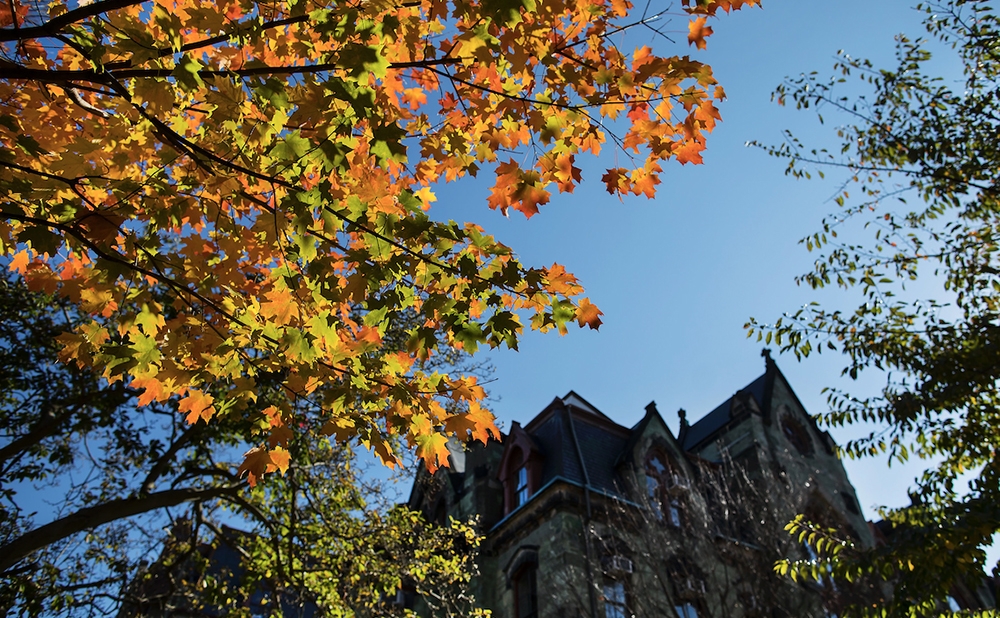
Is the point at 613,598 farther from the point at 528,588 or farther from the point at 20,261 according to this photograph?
the point at 20,261

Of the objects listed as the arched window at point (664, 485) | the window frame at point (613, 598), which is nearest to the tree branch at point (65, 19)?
the window frame at point (613, 598)

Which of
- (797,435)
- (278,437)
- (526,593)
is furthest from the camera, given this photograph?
(797,435)

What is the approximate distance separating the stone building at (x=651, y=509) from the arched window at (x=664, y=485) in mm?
47

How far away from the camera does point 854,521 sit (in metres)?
21.4

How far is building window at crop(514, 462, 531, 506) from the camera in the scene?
17462mm

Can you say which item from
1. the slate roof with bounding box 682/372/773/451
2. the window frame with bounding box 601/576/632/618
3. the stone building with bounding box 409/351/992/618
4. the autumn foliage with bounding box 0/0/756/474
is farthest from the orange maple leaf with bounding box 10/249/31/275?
the slate roof with bounding box 682/372/773/451

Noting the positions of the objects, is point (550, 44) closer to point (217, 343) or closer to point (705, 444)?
point (217, 343)

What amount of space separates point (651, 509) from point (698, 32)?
1132cm

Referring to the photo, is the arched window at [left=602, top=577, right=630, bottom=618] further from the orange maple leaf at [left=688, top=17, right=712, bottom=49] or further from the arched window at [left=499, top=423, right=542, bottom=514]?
the orange maple leaf at [left=688, top=17, right=712, bottom=49]

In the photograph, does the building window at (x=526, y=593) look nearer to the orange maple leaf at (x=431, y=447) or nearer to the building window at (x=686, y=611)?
the building window at (x=686, y=611)

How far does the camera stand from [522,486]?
17.9m

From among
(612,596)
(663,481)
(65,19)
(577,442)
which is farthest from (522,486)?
(65,19)

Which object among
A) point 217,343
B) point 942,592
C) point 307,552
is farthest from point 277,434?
point 307,552

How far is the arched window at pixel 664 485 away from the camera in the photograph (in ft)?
53.0
